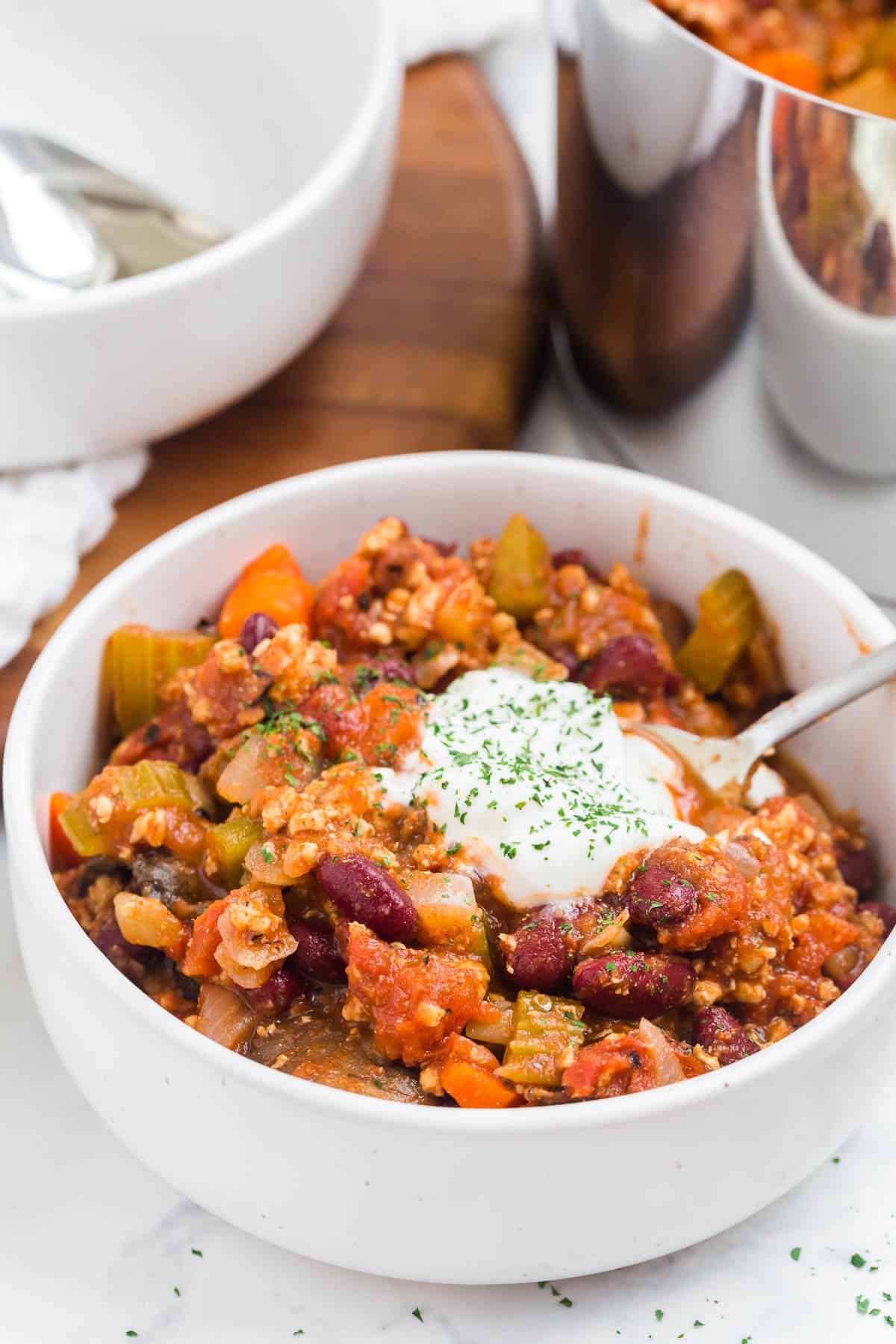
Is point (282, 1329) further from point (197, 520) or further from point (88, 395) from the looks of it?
point (88, 395)

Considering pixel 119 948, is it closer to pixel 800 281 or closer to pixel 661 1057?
pixel 661 1057

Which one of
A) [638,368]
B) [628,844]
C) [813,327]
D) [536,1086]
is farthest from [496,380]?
[536,1086]

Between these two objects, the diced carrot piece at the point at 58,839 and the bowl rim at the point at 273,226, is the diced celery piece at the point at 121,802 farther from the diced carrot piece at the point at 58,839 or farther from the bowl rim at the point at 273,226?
the bowl rim at the point at 273,226

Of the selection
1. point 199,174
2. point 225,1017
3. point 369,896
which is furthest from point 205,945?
point 199,174

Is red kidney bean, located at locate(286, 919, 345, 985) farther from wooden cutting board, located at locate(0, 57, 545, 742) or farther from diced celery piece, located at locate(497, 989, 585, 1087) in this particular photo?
wooden cutting board, located at locate(0, 57, 545, 742)

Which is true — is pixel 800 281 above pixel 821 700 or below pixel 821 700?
above
